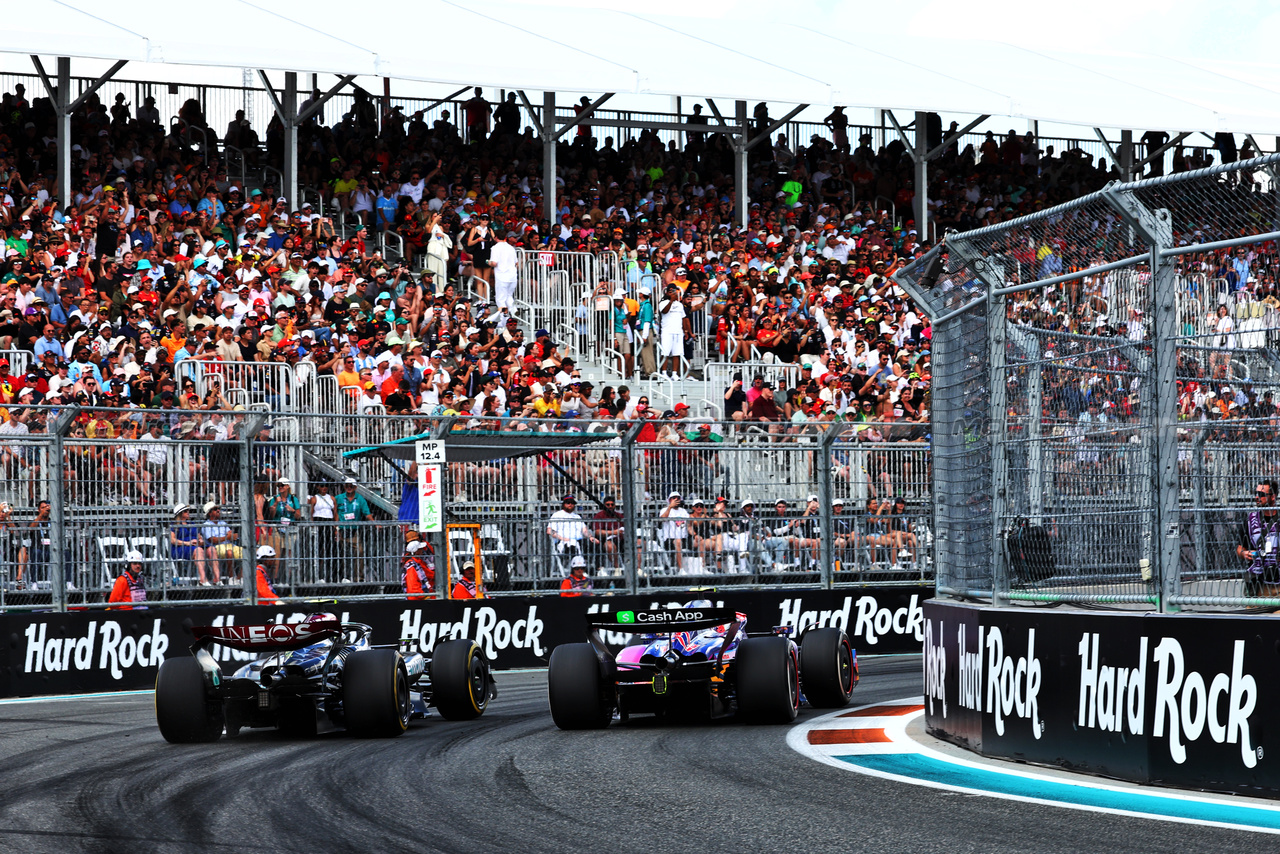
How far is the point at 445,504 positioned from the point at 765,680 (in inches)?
245

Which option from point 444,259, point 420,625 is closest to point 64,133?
point 444,259

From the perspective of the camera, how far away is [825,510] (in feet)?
59.5

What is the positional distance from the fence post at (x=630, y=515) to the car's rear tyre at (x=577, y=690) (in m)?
6.28

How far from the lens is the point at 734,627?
37.6 ft

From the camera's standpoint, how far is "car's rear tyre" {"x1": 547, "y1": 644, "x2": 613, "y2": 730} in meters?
11.1

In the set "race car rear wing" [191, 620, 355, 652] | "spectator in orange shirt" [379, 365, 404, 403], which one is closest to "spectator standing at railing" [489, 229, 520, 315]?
"spectator in orange shirt" [379, 365, 404, 403]

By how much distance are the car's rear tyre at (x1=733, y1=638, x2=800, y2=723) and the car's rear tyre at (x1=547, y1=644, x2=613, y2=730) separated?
89cm

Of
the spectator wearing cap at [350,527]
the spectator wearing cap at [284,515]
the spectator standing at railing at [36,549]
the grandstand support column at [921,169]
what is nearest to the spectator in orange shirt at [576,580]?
the spectator wearing cap at [350,527]

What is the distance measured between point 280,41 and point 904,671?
1312 cm

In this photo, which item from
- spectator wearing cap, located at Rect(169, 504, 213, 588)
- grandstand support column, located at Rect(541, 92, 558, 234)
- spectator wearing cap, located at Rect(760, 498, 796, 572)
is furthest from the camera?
grandstand support column, located at Rect(541, 92, 558, 234)

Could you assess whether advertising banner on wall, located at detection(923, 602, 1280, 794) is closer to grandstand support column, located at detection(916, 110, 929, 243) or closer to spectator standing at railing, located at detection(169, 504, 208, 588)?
spectator standing at railing, located at detection(169, 504, 208, 588)

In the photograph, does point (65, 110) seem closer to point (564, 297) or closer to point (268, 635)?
point (564, 297)

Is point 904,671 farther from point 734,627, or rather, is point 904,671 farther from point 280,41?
point 280,41

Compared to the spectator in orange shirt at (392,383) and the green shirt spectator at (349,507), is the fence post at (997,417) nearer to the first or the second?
the green shirt spectator at (349,507)
